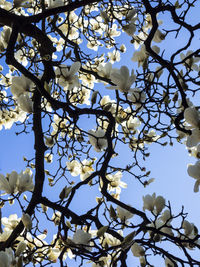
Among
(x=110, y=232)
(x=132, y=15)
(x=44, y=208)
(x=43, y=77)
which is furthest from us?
(x=132, y=15)

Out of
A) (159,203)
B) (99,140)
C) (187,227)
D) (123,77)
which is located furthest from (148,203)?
(123,77)

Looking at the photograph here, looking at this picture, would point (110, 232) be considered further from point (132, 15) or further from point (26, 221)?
point (132, 15)

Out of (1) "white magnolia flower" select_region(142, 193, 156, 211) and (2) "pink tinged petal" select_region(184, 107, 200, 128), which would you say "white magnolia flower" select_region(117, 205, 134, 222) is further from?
(2) "pink tinged petal" select_region(184, 107, 200, 128)

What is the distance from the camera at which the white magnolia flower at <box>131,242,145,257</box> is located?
1.21m

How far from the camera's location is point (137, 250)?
1212 mm

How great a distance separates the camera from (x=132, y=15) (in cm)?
207

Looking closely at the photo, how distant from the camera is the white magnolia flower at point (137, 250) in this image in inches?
47.4

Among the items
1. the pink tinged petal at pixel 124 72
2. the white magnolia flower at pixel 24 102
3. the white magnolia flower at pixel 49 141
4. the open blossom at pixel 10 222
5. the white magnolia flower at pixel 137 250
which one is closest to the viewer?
the white magnolia flower at pixel 137 250

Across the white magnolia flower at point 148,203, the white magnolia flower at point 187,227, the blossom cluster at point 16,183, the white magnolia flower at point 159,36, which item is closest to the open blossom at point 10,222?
the blossom cluster at point 16,183

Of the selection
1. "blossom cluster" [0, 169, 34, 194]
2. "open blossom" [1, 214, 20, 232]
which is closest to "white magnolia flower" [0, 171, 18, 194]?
"blossom cluster" [0, 169, 34, 194]

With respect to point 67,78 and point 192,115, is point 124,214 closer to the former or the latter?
point 192,115

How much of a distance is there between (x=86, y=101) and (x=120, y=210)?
1.04 m

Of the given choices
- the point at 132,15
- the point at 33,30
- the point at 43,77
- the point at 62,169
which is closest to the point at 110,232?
the point at 62,169

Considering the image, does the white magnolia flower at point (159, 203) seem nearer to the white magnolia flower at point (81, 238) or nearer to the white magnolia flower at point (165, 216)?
the white magnolia flower at point (165, 216)
